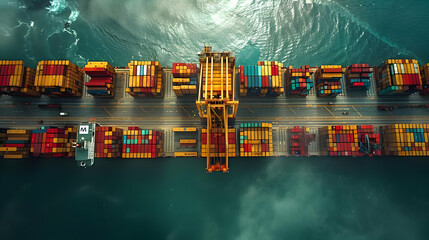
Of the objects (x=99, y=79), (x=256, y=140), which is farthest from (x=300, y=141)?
(x=99, y=79)

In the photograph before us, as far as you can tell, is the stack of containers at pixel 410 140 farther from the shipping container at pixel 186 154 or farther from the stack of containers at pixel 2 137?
the stack of containers at pixel 2 137

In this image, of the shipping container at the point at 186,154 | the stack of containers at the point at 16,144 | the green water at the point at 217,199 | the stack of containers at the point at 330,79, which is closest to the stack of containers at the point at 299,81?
the stack of containers at the point at 330,79

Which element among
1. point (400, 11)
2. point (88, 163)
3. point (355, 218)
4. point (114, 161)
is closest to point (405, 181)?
point (355, 218)

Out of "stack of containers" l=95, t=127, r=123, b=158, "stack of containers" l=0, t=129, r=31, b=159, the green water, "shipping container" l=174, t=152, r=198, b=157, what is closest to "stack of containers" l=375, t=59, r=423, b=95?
the green water

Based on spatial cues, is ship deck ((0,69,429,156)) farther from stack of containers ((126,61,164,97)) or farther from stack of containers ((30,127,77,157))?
stack of containers ((30,127,77,157))

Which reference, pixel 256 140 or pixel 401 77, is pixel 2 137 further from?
pixel 401 77

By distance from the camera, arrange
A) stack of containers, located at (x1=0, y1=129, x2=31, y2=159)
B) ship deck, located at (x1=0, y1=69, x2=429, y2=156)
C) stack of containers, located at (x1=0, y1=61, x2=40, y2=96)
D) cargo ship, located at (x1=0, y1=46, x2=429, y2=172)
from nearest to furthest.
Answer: cargo ship, located at (x1=0, y1=46, x2=429, y2=172), stack of containers, located at (x1=0, y1=129, x2=31, y2=159), stack of containers, located at (x1=0, y1=61, x2=40, y2=96), ship deck, located at (x1=0, y1=69, x2=429, y2=156)

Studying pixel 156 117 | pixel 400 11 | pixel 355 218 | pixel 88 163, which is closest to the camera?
pixel 88 163

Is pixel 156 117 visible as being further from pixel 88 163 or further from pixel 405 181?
pixel 405 181
